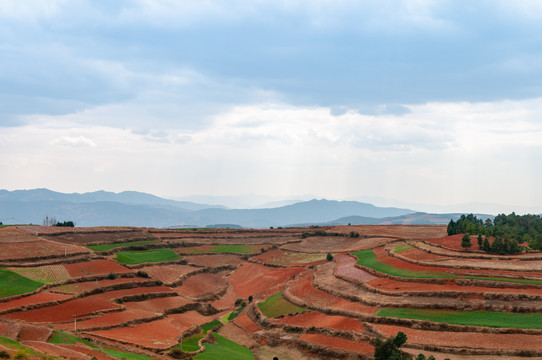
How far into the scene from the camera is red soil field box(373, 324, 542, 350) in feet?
141

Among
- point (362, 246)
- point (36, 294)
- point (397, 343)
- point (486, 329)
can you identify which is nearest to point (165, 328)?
point (36, 294)

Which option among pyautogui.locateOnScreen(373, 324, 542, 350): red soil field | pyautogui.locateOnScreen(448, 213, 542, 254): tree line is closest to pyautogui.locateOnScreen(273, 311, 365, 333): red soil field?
pyautogui.locateOnScreen(373, 324, 542, 350): red soil field

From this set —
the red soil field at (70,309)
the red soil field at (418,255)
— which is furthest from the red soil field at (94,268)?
the red soil field at (418,255)

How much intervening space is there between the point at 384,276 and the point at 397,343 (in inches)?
1129

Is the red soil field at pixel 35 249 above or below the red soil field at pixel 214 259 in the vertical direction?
above

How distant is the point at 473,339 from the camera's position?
45.2 meters

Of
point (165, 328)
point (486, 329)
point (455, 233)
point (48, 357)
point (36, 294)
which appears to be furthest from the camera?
point (455, 233)

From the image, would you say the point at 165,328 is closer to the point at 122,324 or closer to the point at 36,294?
the point at 122,324

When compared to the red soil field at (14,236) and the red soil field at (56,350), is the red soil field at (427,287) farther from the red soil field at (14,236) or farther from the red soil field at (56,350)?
the red soil field at (14,236)

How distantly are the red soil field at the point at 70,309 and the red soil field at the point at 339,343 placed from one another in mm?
28461

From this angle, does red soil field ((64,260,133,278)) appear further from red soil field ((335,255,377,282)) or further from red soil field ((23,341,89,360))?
red soil field ((23,341,89,360))

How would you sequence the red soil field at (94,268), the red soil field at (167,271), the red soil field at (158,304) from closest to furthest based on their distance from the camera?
the red soil field at (158,304) → the red soil field at (94,268) → the red soil field at (167,271)

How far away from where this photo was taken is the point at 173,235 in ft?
467

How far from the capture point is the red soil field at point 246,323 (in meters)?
64.9
